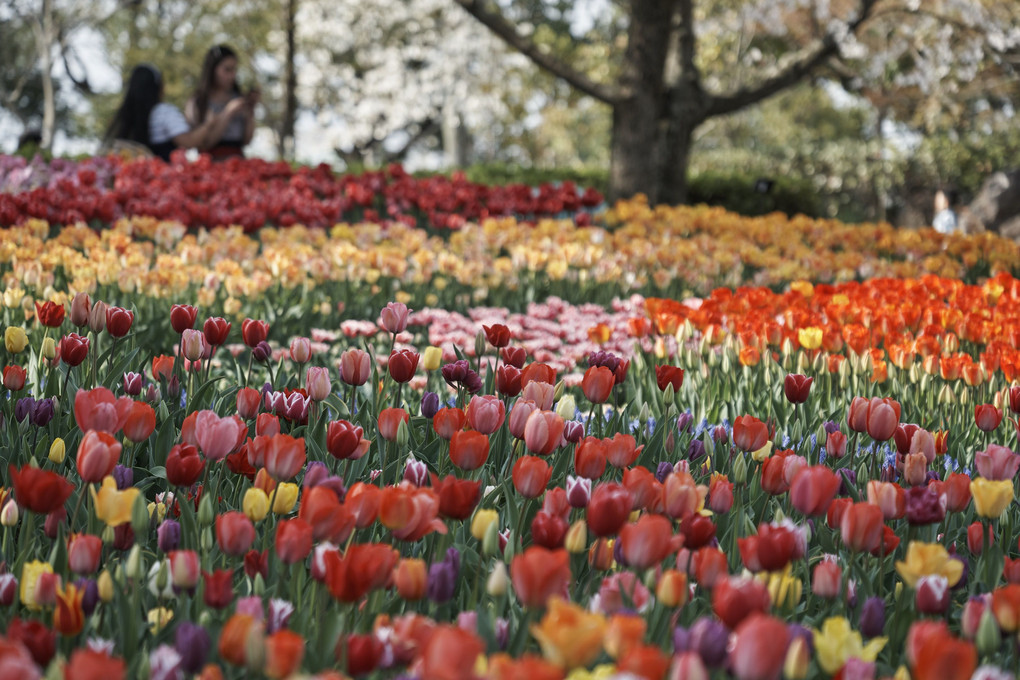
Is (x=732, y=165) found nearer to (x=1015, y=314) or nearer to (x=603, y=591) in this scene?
(x=1015, y=314)

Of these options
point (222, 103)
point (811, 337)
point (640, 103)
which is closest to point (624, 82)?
point (640, 103)

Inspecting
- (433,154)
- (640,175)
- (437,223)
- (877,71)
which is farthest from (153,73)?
(433,154)

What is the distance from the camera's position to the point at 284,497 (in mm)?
1579

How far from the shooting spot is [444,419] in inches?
77.1

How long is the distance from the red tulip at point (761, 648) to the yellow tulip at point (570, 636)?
0.15 m

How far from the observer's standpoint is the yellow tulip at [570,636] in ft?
3.11

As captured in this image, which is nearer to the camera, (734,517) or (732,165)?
(734,517)

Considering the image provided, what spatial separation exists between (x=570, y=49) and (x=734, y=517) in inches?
1038

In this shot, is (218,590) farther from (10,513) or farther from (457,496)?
(10,513)

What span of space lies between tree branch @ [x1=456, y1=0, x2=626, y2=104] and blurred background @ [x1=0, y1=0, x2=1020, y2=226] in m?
0.02

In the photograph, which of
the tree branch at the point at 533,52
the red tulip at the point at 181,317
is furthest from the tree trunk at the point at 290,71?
the red tulip at the point at 181,317

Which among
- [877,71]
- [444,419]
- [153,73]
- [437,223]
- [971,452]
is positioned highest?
[877,71]

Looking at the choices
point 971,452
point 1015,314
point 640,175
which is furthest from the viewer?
point 640,175

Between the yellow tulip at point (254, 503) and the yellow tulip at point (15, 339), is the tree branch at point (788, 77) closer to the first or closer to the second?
the yellow tulip at point (15, 339)
